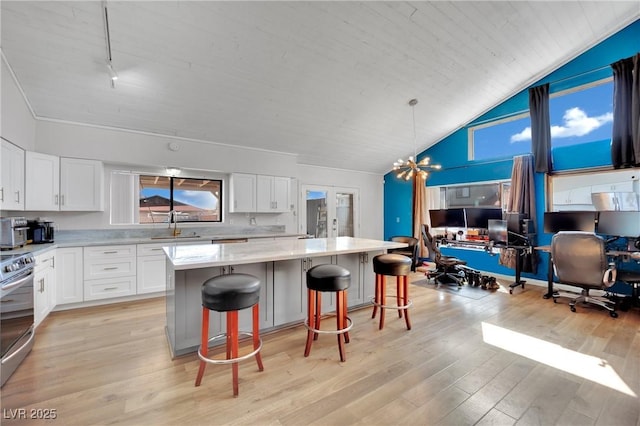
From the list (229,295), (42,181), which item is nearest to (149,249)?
(42,181)

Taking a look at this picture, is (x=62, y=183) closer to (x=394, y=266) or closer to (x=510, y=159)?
(x=394, y=266)

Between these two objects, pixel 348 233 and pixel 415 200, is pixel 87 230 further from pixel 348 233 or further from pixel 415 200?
pixel 415 200

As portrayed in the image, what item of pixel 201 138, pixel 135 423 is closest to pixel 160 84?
pixel 201 138

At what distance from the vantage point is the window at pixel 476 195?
5570 mm

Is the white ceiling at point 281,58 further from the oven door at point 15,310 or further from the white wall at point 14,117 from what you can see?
the oven door at point 15,310

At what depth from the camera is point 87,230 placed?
161 inches

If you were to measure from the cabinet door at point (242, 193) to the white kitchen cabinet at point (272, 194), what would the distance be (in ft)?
0.33

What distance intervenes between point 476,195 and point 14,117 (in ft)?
24.9

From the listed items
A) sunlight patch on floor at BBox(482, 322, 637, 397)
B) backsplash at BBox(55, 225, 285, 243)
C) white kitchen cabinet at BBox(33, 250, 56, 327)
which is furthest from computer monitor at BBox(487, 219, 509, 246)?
white kitchen cabinet at BBox(33, 250, 56, 327)

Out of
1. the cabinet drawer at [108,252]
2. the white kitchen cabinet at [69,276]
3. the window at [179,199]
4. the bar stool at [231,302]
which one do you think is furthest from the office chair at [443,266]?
the white kitchen cabinet at [69,276]

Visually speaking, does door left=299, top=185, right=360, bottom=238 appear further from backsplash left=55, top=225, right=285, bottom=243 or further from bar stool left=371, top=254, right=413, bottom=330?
bar stool left=371, top=254, right=413, bottom=330

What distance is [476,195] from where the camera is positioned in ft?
19.7

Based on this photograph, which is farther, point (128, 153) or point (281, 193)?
point (281, 193)

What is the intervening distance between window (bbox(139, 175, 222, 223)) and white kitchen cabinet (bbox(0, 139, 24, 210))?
1394 mm
